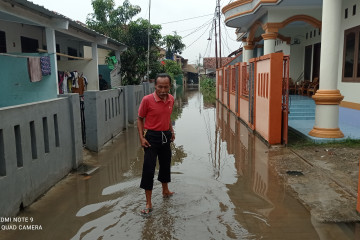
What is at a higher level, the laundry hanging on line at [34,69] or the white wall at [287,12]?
the white wall at [287,12]

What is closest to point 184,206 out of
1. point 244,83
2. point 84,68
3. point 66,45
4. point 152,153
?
point 152,153

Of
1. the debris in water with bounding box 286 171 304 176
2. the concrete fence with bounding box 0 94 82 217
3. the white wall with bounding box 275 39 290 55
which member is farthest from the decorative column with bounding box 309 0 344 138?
the white wall with bounding box 275 39 290 55

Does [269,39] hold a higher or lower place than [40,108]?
higher

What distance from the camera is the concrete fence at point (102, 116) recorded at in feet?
23.9

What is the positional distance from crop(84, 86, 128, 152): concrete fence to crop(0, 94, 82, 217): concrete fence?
1168 mm

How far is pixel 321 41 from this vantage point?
26.2 feet

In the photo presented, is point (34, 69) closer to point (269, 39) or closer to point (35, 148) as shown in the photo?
point (35, 148)

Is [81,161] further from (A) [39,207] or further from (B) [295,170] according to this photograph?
(B) [295,170]

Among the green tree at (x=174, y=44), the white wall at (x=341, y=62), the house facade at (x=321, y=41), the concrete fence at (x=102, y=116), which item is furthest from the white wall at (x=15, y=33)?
the green tree at (x=174, y=44)

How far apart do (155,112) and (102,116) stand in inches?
162

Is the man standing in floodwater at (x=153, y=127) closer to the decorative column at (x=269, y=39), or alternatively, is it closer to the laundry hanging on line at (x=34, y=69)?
the laundry hanging on line at (x=34, y=69)

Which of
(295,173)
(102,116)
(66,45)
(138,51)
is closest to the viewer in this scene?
(295,173)

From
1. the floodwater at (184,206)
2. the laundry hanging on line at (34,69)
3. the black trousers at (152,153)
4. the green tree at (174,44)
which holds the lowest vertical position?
the floodwater at (184,206)

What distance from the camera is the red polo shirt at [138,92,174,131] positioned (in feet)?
13.4
